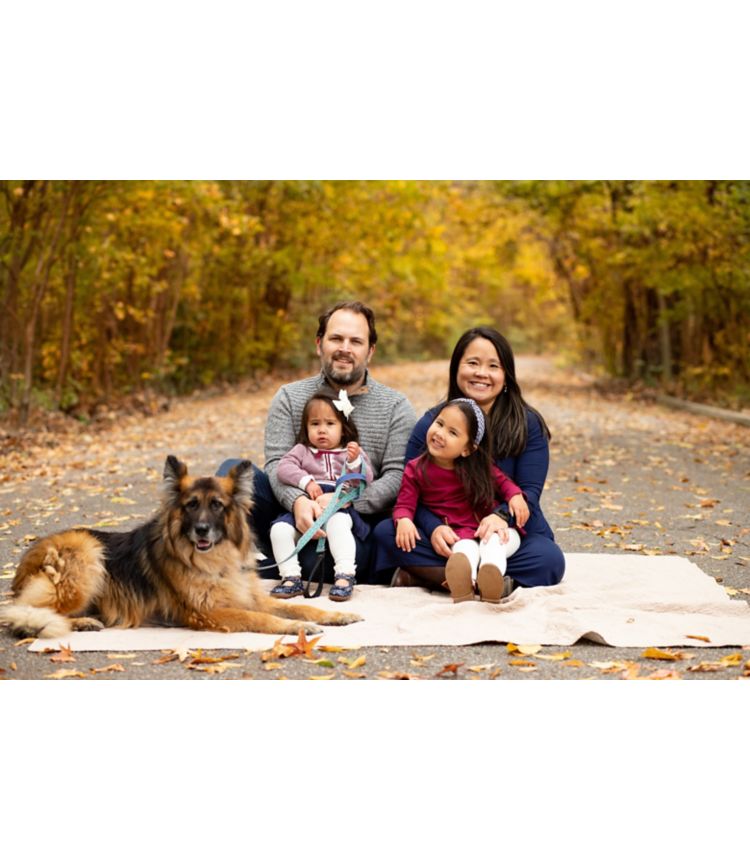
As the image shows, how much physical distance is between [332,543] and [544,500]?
389 centimetres

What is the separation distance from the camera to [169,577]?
473 cm

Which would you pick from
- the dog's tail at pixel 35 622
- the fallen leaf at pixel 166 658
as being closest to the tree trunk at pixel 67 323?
the dog's tail at pixel 35 622

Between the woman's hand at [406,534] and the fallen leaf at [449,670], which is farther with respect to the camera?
the woman's hand at [406,534]

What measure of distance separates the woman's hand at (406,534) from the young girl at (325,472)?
0.91ft

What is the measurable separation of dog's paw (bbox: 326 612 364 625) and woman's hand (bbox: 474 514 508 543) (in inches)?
31.6

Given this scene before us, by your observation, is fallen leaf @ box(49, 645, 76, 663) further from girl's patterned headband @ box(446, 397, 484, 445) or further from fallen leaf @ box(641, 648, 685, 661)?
fallen leaf @ box(641, 648, 685, 661)

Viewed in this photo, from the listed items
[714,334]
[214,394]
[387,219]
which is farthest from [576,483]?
[387,219]

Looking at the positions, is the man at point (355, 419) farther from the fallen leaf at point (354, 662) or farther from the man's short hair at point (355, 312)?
the fallen leaf at point (354, 662)

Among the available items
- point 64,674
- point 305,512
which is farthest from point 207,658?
point 305,512

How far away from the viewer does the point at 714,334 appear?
709 inches

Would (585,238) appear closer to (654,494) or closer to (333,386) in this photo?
(654,494)

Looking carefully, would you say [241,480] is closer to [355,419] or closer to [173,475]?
[173,475]

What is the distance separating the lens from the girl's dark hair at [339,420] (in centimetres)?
554

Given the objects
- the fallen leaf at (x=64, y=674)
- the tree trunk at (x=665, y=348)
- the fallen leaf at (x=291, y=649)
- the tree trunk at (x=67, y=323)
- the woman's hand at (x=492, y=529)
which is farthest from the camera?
the tree trunk at (x=665, y=348)
